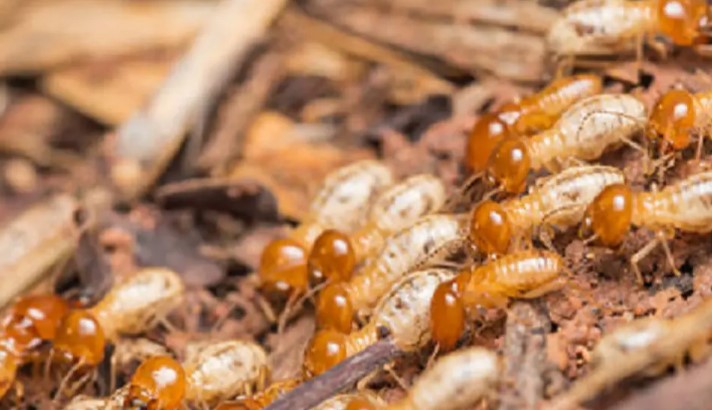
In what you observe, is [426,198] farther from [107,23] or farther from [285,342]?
[107,23]

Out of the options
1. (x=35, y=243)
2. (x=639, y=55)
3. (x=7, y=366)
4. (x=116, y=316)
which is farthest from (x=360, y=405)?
(x=35, y=243)

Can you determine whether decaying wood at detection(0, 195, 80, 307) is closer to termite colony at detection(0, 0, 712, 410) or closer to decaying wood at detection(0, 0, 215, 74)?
termite colony at detection(0, 0, 712, 410)

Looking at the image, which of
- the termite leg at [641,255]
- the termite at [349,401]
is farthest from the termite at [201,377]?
the termite leg at [641,255]

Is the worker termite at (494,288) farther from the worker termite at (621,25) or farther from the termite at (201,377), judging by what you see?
the worker termite at (621,25)

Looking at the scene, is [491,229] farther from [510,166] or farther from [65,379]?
[65,379]

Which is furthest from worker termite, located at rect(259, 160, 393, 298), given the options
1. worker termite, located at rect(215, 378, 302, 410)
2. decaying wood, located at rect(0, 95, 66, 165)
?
decaying wood, located at rect(0, 95, 66, 165)

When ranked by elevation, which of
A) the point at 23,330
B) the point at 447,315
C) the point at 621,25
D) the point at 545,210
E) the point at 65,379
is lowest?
the point at 65,379

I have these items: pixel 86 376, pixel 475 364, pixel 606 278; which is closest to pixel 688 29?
pixel 606 278
